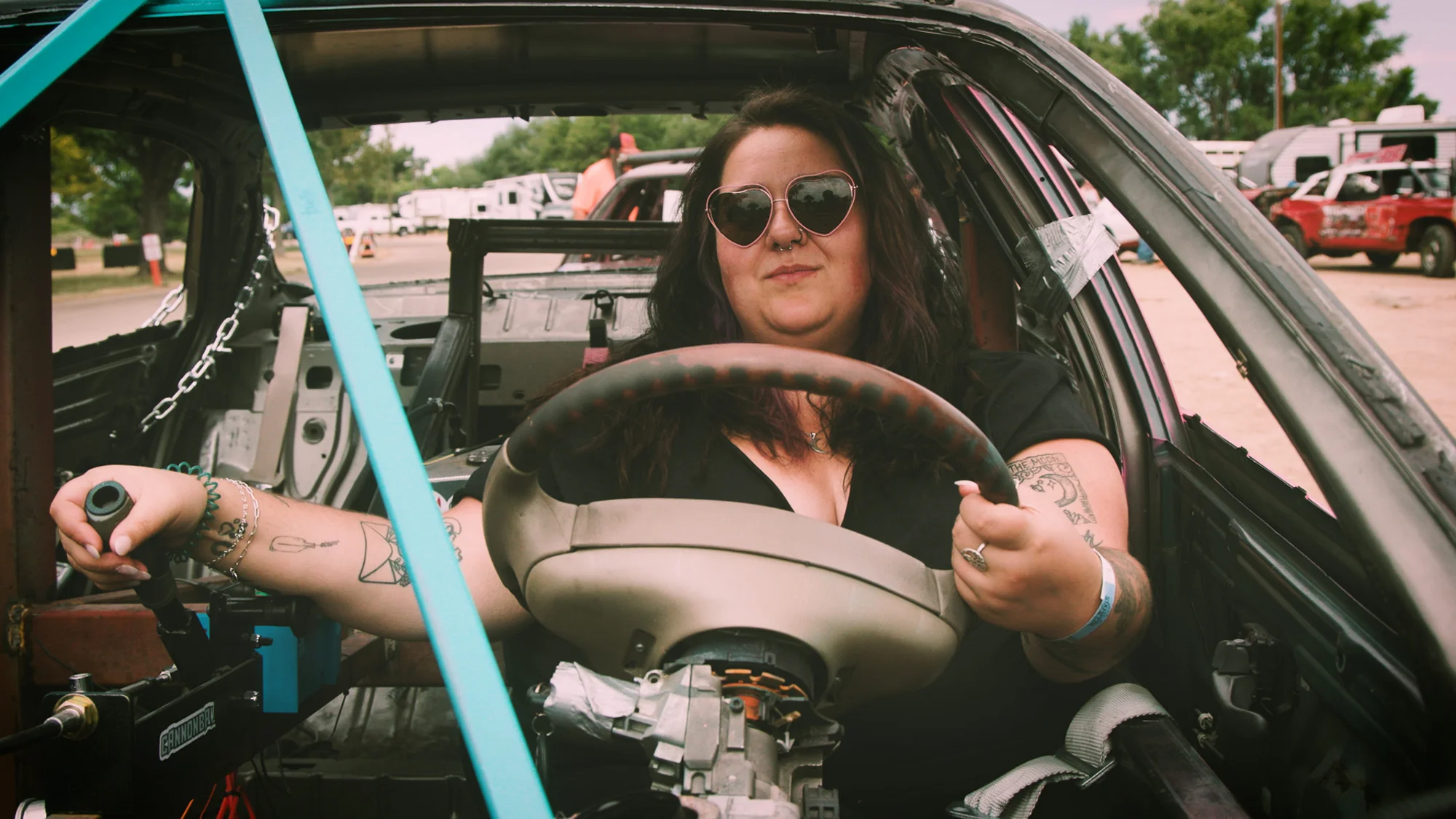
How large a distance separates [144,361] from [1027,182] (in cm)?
261

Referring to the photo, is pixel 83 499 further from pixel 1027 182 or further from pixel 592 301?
pixel 592 301

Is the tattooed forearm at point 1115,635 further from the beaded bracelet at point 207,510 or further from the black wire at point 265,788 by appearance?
the black wire at point 265,788

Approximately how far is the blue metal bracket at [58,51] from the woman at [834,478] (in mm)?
490

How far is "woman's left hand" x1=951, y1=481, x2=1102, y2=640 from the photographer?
1.01 metres

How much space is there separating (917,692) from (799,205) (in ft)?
2.51

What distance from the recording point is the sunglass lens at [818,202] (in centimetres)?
152

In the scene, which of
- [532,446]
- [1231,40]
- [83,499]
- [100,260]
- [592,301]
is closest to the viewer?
[532,446]

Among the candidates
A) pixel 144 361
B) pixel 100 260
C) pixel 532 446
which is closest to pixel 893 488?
pixel 532 446

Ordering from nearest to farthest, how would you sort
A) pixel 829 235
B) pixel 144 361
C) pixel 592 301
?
pixel 829 235
pixel 144 361
pixel 592 301

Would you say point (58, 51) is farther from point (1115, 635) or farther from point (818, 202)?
point (1115, 635)

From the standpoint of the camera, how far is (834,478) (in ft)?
4.96

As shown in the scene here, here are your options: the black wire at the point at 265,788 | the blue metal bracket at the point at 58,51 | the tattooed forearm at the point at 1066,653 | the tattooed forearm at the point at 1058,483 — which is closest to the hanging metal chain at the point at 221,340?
the black wire at the point at 265,788

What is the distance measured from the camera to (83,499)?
1.20 metres

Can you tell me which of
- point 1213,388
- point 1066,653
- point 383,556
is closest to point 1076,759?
point 1066,653
